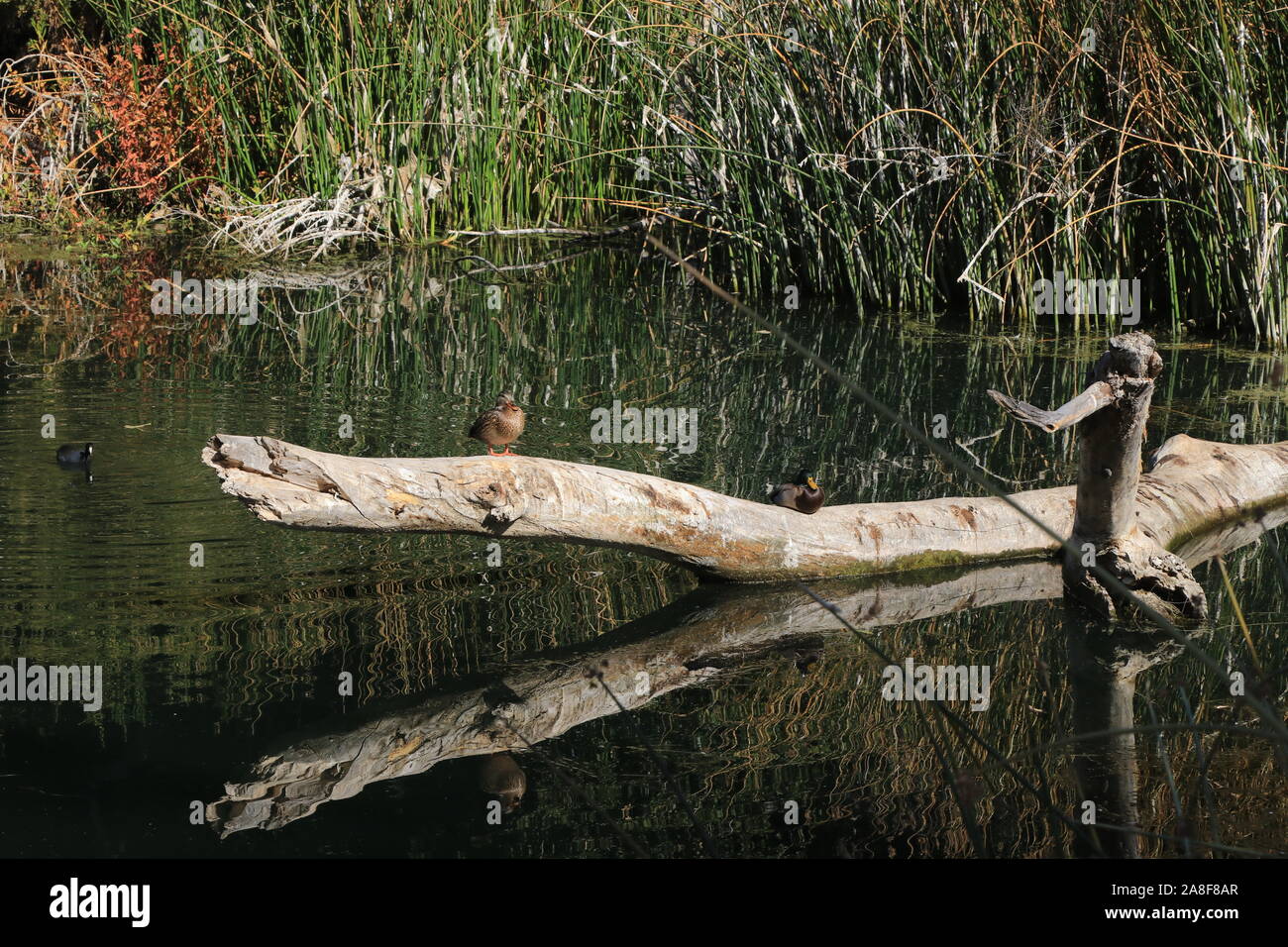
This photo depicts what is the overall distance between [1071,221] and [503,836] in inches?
238

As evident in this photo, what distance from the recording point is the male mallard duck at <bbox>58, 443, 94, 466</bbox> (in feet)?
19.2

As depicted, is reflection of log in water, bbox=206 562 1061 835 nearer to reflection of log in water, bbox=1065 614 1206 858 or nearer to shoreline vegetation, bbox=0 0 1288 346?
reflection of log in water, bbox=1065 614 1206 858

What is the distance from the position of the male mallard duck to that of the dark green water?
0.09m

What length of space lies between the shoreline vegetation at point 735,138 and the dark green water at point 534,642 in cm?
101

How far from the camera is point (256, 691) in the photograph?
165 inches

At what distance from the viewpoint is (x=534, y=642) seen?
4715 millimetres

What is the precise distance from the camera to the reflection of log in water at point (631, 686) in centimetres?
370

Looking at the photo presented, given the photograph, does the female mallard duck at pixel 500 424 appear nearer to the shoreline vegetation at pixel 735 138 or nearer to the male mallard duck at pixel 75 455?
the male mallard duck at pixel 75 455

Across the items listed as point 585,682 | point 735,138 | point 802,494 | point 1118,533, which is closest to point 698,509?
point 802,494

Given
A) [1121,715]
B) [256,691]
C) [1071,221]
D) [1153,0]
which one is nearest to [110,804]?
[256,691]

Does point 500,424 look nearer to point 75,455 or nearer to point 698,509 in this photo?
point 698,509

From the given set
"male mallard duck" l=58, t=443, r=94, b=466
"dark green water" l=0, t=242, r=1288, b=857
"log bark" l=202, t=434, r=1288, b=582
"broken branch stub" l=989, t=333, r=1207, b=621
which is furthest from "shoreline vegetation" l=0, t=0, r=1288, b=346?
"male mallard duck" l=58, t=443, r=94, b=466

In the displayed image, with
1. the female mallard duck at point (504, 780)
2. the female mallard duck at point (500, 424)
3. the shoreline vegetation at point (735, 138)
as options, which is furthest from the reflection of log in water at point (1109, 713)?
the shoreline vegetation at point (735, 138)

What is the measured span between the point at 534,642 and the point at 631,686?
0.43 metres
